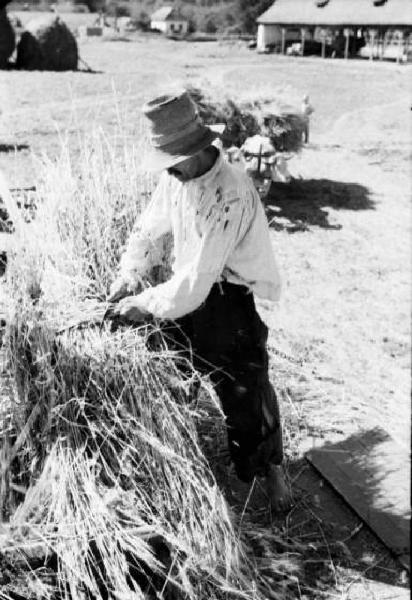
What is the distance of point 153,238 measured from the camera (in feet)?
9.08

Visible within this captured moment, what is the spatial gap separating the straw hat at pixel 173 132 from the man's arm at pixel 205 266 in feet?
0.71

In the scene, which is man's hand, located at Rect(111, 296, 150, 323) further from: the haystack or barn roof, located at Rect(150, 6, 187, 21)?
barn roof, located at Rect(150, 6, 187, 21)

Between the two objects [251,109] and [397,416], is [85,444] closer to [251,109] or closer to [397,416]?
[397,416]

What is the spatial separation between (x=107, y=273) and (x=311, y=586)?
1392mm

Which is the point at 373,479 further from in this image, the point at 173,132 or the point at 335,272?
the point at 335,272

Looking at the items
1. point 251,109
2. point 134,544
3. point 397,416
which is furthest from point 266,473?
point 251,109

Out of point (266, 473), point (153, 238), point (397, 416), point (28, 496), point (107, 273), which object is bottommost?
point (266, 473)

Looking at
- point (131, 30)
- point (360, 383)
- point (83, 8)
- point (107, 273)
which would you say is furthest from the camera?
point (83, 8)

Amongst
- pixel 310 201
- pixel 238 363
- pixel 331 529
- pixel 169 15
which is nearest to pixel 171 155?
pixel 238 363

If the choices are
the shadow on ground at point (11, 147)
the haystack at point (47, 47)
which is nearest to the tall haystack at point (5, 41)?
the haystack at point (47, 47)

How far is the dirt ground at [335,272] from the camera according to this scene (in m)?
2.58

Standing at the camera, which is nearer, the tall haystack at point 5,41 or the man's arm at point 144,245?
the man's arm at point 144,245

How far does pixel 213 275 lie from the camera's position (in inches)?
94.3

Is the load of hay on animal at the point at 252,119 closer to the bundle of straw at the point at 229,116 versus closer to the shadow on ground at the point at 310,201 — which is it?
the bundle of straw at the point at 229,116
